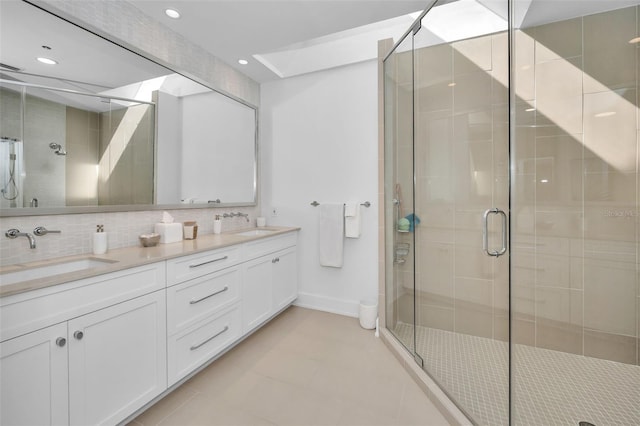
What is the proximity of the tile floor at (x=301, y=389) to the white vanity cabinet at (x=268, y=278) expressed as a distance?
0.83ft

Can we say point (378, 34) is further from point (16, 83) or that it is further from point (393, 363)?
point (393, 363)

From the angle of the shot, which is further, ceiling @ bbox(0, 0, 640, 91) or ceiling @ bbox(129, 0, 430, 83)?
ceiling @ bbox(129, 0, 430, 83)

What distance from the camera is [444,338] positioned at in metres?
1.98

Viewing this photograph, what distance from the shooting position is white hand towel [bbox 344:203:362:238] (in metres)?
2.72

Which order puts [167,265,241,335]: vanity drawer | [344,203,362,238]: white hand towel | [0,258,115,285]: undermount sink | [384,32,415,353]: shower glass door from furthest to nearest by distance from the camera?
[344,203,362,238]: white hand towel < [384,32,415,353]: shower glass door < [167,265,241,335]: vanity drawer < [0,258,115,285]: undermount sink

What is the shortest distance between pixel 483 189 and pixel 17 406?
2.53 metres

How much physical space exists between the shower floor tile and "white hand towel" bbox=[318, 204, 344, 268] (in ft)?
3.39

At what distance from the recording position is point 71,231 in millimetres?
1588

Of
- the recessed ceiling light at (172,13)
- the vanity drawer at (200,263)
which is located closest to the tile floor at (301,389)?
the vanity drawer at (200,263)

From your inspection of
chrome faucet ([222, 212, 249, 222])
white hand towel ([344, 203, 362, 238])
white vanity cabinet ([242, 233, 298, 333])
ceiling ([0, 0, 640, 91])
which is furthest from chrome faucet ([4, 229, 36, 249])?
white hand towel ([344, 203, 362, 238])

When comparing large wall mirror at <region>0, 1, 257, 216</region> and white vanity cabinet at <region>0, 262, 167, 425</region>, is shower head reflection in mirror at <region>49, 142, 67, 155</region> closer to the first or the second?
large wall mirror at <region>0, 1, 257, 216</region>

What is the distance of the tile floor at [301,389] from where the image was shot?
1.51m

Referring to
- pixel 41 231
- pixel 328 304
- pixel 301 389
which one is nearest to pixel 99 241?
pixel 41 231

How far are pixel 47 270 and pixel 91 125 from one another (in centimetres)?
87
